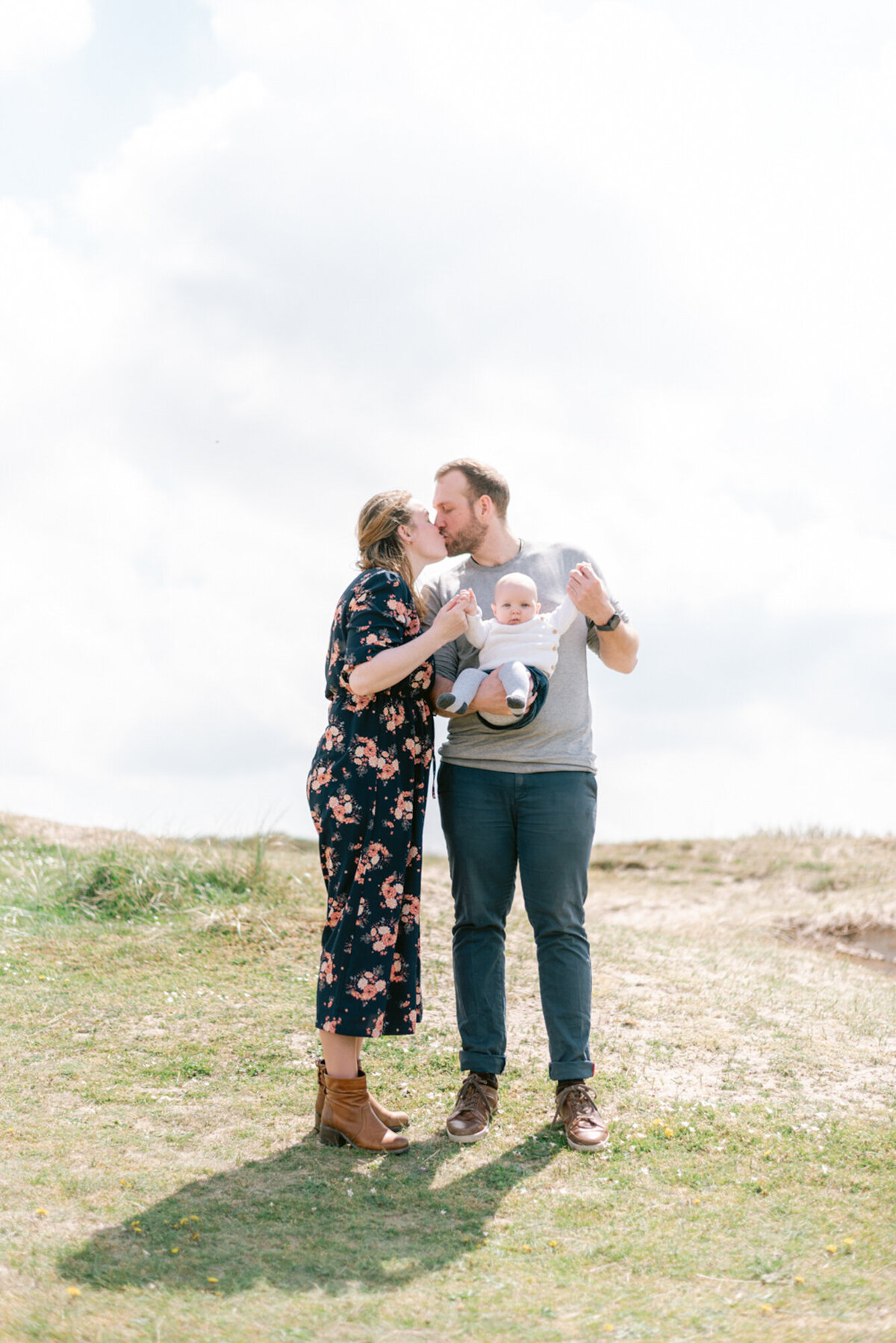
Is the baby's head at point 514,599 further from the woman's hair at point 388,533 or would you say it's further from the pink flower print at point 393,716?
the pink flower print at point 393,716

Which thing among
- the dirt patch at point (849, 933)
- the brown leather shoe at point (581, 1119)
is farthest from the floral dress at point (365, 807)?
the dirt patch at point (849, 933)

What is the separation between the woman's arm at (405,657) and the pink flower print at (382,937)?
85 centimetres

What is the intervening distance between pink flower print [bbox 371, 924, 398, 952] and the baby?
809 mm

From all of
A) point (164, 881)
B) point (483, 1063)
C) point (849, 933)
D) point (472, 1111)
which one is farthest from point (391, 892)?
point (849, 933)

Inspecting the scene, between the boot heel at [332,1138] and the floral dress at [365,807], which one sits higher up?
the floral dress at [365,807]

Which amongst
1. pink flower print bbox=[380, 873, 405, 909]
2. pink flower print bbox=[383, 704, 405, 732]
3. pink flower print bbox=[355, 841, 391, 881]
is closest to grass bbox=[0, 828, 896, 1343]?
pink flower print bbox=[380, 873, 405, 909]

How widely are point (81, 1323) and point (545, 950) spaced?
200 centimetres

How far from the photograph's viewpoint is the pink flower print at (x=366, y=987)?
3979mm

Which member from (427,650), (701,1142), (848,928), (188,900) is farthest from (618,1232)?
(848,928)

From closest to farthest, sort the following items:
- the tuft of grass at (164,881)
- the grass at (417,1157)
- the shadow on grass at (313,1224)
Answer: the grass at (417,1157)
the shadow on grass at (313,1224)
the tuft of grass at (164,881)

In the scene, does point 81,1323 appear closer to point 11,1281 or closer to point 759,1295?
point 11,1281

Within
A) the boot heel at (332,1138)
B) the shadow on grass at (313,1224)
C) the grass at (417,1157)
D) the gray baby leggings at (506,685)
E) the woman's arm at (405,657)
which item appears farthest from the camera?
the boot heel at (332,1138)

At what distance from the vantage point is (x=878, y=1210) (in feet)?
12.4

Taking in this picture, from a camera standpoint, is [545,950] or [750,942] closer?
[545,950]
